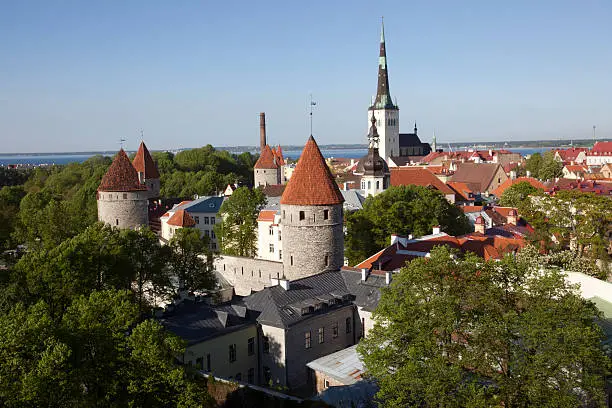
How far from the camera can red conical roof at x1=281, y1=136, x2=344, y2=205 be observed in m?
30.9

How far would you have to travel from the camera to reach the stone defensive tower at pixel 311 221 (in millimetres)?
30906

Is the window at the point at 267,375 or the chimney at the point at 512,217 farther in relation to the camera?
the chimney at the point at 512,217

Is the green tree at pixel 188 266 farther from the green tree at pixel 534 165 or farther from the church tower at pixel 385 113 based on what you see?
the green tree at pixel 534 165

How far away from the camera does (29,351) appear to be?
14891 millimetres

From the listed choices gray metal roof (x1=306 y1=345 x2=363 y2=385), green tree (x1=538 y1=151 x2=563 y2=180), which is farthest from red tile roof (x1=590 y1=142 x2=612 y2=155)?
gray metal roof (x1=306 y1=345 x2=363 y2=385)

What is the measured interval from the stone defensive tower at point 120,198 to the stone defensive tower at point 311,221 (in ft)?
52.6

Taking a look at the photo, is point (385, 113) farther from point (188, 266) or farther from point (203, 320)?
point (203, 320)

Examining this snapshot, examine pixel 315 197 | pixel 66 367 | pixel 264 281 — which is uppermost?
pixel 315 197

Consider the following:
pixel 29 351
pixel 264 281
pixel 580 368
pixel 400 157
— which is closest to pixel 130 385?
pixel 29 351

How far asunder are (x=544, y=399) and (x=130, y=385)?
10386mm

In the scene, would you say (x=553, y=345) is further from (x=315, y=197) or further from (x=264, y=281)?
(x=264, y=281)

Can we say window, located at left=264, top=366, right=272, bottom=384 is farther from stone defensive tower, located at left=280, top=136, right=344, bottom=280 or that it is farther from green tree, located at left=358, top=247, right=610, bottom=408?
green tree, located at left=358, top=247, right=610, bottom=408

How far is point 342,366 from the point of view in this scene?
23.3 meters

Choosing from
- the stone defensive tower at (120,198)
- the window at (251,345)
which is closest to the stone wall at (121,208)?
the stone defensive tower at (120,198)
